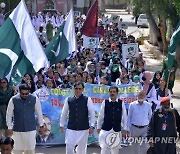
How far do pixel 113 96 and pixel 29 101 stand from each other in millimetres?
1456

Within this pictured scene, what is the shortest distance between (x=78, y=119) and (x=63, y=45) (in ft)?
12.7

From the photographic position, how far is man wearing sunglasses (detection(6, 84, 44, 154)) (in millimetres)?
9461

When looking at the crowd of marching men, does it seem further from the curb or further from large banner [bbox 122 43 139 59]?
the curb

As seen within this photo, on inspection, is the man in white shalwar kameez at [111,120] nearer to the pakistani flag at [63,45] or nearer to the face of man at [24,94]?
the face of man at [24,94]

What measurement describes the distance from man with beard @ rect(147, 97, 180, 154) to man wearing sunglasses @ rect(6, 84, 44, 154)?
196 centimetres

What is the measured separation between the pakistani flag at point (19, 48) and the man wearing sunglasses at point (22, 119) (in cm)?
161

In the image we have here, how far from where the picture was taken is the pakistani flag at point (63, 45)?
43.7 feet

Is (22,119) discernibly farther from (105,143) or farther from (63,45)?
(63,45)

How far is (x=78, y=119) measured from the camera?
9.77 m

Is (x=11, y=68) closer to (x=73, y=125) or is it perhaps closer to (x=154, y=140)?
(x=73, y=125)

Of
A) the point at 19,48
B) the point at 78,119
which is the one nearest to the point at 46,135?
the point at 19,48

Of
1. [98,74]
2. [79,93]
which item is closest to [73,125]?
[79,93]

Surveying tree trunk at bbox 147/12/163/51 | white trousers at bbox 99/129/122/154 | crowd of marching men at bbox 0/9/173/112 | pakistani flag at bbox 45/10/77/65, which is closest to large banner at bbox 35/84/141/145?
crowd of marching men at bbox 0/9/173/112

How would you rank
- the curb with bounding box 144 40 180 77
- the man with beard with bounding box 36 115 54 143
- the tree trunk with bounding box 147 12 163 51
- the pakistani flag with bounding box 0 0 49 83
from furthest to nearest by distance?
the tree trunk with bounding box 147 12 163 51
the curb with bounding box 144 40 180 77
the man with beard with bounding box 36 115 54 143
the pakistani flag with bounding box 0 0 49 83
